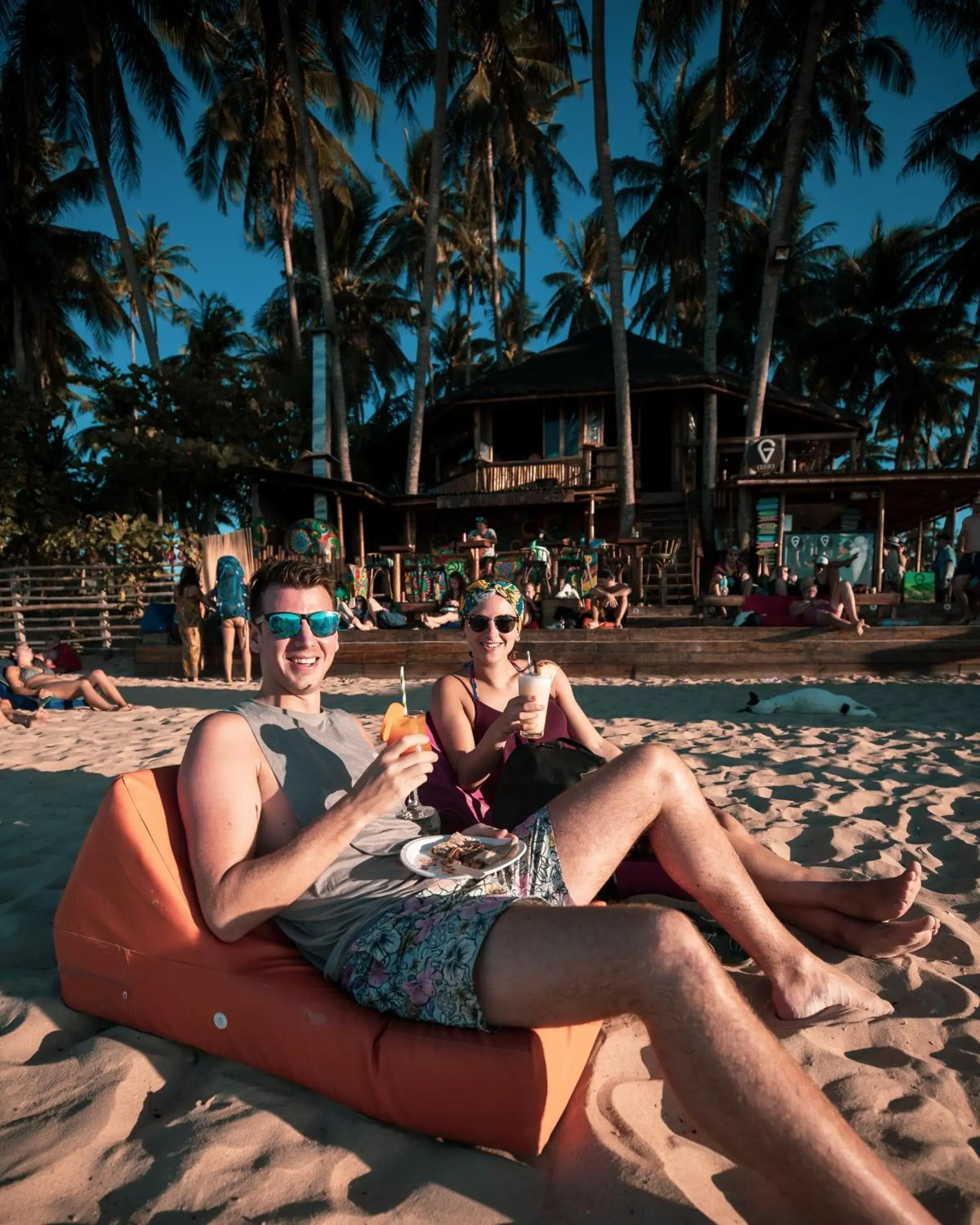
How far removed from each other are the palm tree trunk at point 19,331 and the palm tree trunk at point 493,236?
48.4 ft

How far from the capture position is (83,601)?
1233cm

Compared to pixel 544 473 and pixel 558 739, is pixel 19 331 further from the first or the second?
pixel 558 739

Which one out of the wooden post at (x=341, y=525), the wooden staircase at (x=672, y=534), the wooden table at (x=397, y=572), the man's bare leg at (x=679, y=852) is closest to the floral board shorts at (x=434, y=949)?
the man's bare leg at (x=679, y=852)

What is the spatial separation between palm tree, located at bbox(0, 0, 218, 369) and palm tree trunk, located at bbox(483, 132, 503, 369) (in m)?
8.09

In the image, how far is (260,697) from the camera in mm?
1984

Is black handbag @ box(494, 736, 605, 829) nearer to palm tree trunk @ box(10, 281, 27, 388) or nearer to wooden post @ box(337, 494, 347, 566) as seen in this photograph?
wooden post @ box(337, 494, 347, 566)

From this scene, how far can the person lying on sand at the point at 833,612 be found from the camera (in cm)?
869

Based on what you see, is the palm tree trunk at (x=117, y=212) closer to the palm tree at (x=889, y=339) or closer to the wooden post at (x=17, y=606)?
the wooden post at (x=17, y=606)

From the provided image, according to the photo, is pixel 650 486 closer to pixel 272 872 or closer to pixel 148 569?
pixel 148 569

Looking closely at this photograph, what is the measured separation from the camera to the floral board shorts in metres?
1.42

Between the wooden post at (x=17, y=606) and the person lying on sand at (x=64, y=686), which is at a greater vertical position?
the wooden post at (x=17, y=606)

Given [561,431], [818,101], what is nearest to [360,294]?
[561,431]

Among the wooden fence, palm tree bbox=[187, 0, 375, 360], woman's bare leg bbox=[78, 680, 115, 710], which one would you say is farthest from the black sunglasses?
palm tree bbox=[187, 0, 375, 360]

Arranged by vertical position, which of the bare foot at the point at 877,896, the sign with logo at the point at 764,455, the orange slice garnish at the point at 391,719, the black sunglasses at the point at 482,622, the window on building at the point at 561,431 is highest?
the window on building at the point at 561,431
